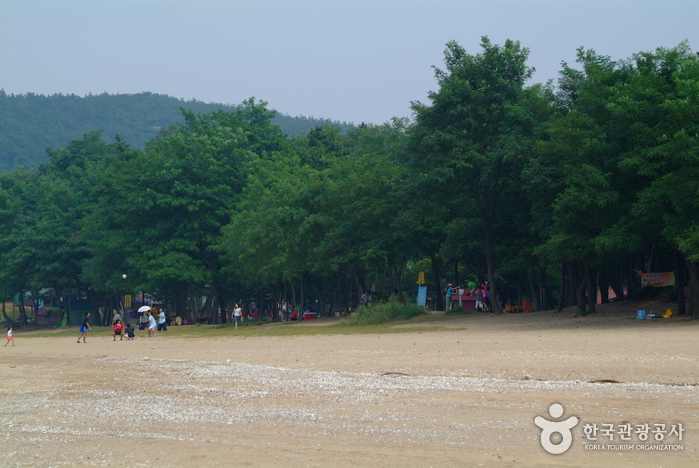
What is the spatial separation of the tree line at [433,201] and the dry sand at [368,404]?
6548 mm

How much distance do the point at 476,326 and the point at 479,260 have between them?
46.8 ft

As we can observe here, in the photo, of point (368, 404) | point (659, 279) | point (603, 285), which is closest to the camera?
point (368, 404)

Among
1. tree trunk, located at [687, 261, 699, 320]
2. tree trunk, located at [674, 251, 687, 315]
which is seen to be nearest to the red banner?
tree trunk, located at [674, 251, 687, 315]

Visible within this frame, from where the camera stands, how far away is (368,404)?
536 inches

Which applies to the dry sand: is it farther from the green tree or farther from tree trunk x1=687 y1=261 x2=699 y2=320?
the green tree

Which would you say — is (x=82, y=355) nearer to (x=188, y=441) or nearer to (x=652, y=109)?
(x=188, y=441)

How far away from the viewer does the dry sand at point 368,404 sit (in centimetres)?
1015

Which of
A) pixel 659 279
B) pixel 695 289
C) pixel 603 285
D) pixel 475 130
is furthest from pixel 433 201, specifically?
pixel 695 289

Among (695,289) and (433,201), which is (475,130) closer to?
(433,201)

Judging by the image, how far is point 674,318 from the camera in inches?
1159

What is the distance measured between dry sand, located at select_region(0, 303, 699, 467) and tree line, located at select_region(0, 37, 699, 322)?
6.55m

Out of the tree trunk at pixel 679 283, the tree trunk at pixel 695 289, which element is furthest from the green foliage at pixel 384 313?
the tree trunk at pixel 695 289

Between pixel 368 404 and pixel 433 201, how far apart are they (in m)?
26.8

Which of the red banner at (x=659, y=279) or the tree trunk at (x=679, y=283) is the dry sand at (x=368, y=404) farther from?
the red banner at (x=659, y=279)
